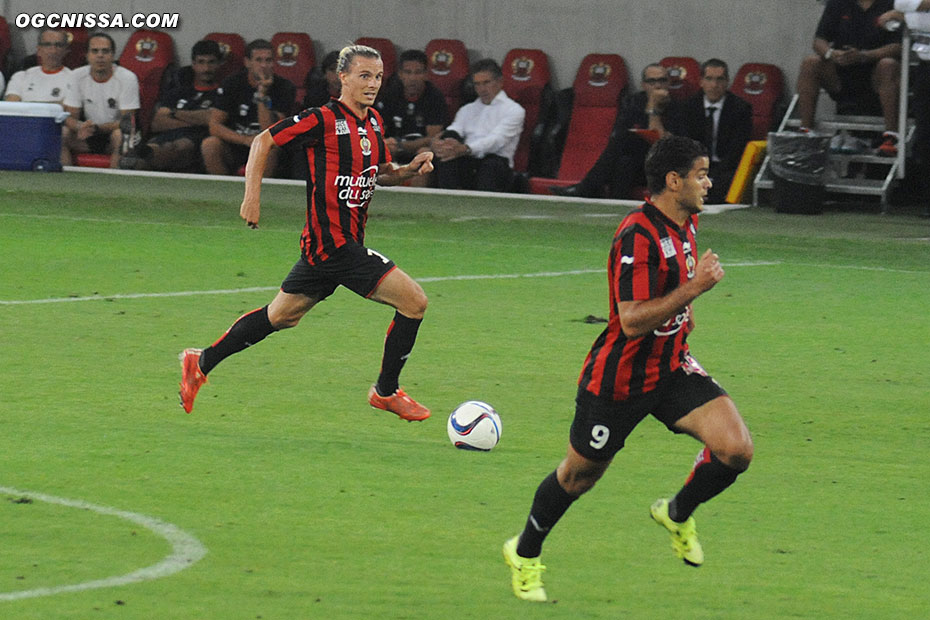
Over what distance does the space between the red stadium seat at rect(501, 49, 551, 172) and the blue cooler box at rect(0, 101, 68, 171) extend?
18.9 feet

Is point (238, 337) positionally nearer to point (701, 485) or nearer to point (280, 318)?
point (280, 318)

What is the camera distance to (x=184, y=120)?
71.1 feet

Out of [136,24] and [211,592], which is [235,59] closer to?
[136,24]

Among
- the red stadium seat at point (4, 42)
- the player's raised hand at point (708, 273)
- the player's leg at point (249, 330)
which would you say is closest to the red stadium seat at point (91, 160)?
the red stadium seat at point (4, 42)

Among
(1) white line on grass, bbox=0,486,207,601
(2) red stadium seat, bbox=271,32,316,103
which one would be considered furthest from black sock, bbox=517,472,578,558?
(2) red stadium seat, bbox=271,32,316,103

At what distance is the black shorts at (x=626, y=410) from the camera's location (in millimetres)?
5266

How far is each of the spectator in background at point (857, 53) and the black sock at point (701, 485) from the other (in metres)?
13.7

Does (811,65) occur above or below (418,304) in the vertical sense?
above

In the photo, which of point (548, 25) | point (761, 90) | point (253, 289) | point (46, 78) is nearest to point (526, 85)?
point (548, 25)

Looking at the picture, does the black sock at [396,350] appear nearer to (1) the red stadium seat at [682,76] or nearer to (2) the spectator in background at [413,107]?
(1) the red stadium seat at [682,76]

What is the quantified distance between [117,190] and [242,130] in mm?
2195

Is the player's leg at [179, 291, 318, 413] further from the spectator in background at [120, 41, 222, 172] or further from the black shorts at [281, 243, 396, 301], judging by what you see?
the spectator in background at [120, 41, 222, 172]

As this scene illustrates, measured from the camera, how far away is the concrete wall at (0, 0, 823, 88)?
67.2 ft

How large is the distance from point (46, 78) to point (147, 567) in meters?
18.2
